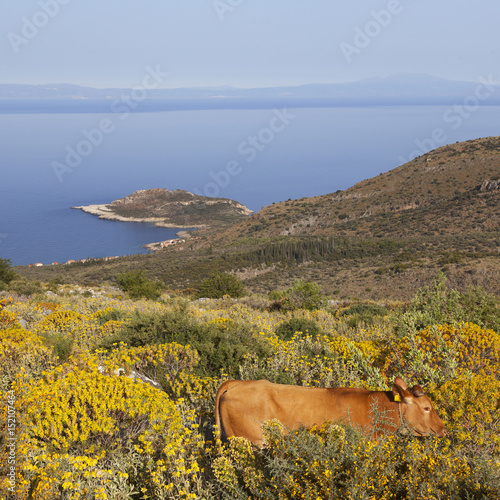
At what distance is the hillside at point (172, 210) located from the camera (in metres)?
126

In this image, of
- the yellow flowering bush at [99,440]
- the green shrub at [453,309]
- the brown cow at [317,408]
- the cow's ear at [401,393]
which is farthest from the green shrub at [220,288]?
the cow's ear at [401,393]

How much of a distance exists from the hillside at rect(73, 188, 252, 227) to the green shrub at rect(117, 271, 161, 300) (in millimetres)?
98920

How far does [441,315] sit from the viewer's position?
8711 mm

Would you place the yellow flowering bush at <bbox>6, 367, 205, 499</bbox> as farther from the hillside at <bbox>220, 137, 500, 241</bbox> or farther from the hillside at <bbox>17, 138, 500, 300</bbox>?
the hillside at <bbox>220, 137, 500, 241</bbox>

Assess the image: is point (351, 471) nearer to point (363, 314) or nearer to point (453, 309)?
point (453, 309)

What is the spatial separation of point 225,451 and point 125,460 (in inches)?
36.5

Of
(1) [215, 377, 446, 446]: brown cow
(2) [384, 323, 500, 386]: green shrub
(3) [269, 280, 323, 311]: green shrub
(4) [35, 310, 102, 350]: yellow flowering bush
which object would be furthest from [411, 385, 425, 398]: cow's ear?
(3) [269, 280, 323, 311]: green shrub

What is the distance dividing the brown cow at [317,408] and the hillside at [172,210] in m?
118

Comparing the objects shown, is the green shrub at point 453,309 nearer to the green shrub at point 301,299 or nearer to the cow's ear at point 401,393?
the cow's ear at point 401,393

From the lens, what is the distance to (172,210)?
5143 inches

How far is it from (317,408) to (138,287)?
18.0 metres

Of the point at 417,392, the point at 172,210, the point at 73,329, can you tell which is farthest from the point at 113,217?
the point at 417,392

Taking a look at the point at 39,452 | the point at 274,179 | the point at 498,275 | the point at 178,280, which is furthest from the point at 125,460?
the point at 274,179

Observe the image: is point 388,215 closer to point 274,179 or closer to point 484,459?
point 484,459
